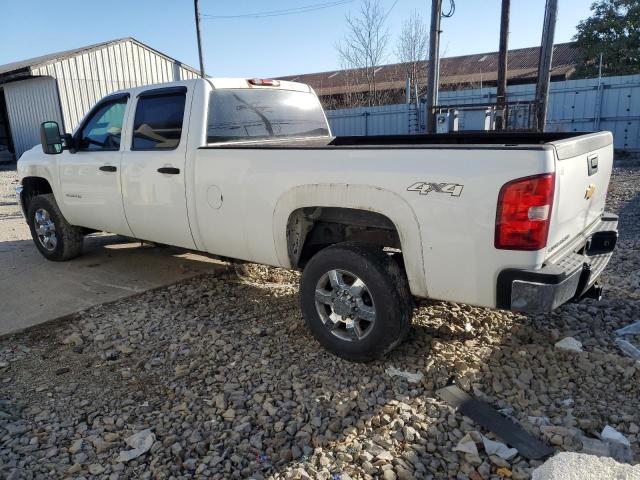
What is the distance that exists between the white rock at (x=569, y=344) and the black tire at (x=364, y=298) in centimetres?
115

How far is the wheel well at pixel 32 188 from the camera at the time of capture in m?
6.47

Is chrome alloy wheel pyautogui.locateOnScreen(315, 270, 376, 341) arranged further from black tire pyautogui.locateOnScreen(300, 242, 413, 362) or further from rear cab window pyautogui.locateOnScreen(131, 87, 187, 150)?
Answer: rear cab window pyautogui.locateOnScreen(131, 87, 187, 150)

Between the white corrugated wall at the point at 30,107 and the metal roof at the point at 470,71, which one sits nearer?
the white corrugated wall at the point at 30,107

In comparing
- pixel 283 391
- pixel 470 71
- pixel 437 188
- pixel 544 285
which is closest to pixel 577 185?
pixel 544 285

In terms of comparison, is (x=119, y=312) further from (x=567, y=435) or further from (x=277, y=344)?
(x=567, y=435)

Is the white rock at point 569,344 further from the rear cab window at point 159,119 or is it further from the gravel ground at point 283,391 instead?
the rear cab window at point 159,119

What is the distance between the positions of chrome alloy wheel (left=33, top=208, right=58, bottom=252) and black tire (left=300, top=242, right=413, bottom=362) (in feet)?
13.3

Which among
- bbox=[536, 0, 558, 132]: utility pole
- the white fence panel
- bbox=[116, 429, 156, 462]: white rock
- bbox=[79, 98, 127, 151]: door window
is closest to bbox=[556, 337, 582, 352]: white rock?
bbox=[116, 429, 156, 462]: white rock

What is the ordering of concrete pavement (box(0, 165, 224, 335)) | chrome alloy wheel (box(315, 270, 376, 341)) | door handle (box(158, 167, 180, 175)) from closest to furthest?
chrome alloy wheel (box(315, 270, 376, 341)), door handle (box(158, 167, 180, 175)), concrete pavement (box(0, 165, 224, 335))

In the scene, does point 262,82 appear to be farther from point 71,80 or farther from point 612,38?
point 612,38

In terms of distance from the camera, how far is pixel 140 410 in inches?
127

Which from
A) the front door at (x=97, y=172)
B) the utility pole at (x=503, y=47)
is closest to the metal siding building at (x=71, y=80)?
the utility pole at (x=503, y=47)

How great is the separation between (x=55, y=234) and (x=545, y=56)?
8725 mm

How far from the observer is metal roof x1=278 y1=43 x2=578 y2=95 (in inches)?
1109
